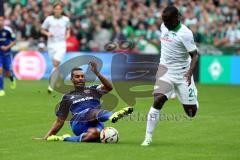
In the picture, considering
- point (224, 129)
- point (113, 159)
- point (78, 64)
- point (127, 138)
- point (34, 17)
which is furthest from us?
point (34, 17)

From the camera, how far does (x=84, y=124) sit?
13.5 meters

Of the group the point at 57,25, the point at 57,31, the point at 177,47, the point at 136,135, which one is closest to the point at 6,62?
the point at 57,31

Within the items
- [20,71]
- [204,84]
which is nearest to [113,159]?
[204,84]

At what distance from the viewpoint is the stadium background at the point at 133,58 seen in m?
13.2

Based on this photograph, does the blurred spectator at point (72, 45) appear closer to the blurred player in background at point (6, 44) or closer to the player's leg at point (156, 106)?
the blurred player in background at point (6, 44)

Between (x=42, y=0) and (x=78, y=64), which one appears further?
(x=42, y=0)

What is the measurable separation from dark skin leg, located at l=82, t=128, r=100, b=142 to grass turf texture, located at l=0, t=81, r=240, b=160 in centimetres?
26

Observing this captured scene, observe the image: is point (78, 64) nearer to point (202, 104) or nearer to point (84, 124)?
point (202, 104)

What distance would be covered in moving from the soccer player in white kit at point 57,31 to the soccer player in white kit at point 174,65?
12267 millimetres

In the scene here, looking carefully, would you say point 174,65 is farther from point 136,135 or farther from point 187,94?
point 136,135

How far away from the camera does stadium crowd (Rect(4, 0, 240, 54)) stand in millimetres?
32344

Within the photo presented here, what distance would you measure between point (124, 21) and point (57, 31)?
29.6 ft

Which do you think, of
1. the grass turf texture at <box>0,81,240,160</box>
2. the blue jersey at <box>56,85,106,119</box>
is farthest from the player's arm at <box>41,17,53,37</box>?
the blue jersey at <box>56,85,106,119</box>

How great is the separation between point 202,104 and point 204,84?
9.06m
